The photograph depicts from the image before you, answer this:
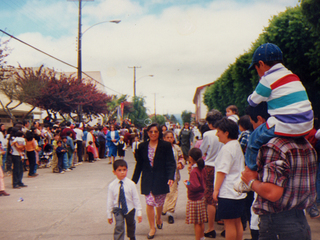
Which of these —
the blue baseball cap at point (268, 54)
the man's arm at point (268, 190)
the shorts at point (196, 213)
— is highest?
the blue baseball cap at point (268, 54)

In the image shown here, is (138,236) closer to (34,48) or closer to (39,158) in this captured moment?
(39,158)

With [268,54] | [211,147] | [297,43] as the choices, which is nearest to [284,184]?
[268,54]

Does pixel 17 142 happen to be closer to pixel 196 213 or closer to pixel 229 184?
pixel 196 213

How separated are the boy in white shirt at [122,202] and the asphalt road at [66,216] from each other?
0.91 meters

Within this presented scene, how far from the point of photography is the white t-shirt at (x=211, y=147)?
5000 mm

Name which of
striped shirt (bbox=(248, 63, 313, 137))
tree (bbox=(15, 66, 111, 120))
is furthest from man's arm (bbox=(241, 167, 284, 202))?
tree (bbox=(15, 66, 111, 120))

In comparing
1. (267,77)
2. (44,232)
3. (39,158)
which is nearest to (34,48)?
(39,158)

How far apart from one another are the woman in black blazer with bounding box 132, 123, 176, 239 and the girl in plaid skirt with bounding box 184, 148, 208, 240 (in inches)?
19.5

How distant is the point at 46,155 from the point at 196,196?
10.5 metres

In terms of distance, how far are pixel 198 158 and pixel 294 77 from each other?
107 inches

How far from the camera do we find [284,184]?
1835mm

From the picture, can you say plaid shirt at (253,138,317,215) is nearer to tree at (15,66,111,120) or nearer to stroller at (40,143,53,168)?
stroller at (40,143,53,168)

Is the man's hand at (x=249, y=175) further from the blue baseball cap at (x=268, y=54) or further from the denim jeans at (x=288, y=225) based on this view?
the blue baseball cap at (x=268, y=54)

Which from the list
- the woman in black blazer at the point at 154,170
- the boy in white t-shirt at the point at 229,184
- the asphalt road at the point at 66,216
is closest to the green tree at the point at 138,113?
the asphalt road at the point at 66,216
